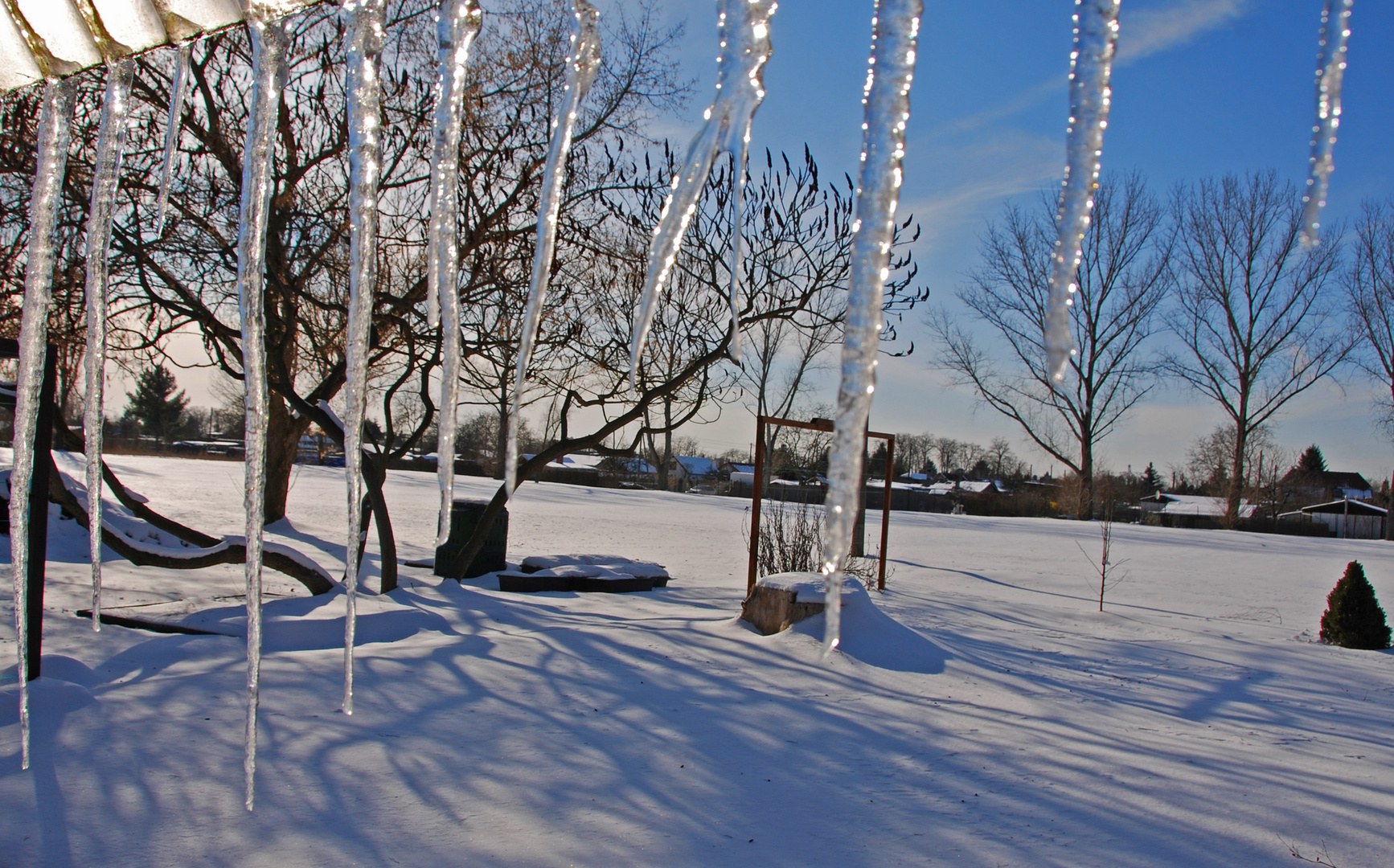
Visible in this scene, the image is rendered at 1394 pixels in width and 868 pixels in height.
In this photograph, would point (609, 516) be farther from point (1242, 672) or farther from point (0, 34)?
point (0, 34)

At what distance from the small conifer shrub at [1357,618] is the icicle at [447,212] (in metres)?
9.48

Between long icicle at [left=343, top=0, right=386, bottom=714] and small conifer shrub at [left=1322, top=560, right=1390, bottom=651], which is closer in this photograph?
long icicle at [left=343, top=0, right=386, bottom=714]

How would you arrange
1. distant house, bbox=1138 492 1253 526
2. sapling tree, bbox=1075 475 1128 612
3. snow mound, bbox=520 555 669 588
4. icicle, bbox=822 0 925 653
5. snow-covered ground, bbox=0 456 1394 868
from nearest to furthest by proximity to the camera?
icicle, bbox=822 0 925 653 → snow-covered ground, bbox=0 456 1394 868 → snow mound, bbox=520 555 669 588 → sapling tree, bbox=1075 475 1128 612 → distant house, bbox=1138 492 1253 526

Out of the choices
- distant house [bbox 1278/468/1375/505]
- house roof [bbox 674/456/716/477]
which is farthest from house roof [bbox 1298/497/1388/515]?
house roof [bbox 674/456/716/477]

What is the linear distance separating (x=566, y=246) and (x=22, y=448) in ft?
23.7

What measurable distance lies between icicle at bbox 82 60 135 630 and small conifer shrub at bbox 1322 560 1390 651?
33.0 feet

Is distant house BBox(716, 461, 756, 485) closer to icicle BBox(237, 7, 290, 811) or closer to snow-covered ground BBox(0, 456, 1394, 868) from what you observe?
snow-covered ground BBox(0, 456, 1394, 868)

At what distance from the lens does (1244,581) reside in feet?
42.0

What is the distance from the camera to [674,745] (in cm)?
347

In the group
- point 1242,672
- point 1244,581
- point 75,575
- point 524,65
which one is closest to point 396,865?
point 1242,672

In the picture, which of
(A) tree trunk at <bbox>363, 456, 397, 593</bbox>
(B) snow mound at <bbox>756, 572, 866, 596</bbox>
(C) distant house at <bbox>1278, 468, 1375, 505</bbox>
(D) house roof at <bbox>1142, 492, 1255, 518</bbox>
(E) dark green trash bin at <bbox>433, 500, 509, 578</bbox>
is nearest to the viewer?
(B) snow mound at <bbox>756, 572, 866, 596</bbox>

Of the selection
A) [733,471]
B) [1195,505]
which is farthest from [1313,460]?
[733,471]

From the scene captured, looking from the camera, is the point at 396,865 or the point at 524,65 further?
the point at 524,65

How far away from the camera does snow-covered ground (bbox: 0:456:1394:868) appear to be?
2551 mm
